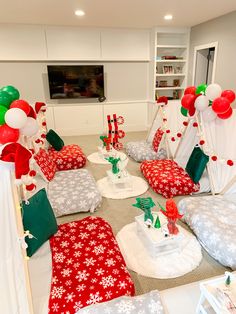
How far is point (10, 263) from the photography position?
4.18 feet

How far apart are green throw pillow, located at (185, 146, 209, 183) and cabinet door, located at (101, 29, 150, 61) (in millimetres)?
3828

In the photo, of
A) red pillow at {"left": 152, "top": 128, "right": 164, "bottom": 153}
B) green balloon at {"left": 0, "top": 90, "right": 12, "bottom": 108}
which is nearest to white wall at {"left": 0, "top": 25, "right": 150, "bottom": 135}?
red pillow at {"left": 152, "top": 128, "right": 164, "bottom": 153}

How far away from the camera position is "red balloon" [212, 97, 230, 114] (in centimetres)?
244

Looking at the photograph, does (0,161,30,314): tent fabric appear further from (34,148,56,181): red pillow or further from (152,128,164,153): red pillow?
(152,128,164,153): red pillow

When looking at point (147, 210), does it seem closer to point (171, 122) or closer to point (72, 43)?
point (171, 122)

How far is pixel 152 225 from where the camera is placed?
2.00 meters

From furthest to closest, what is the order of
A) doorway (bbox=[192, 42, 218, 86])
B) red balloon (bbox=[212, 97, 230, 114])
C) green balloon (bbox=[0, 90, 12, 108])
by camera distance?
doorway (bbox=[192, 42, 218, 86]) < red balloon (bbox=[212, 97, 230, 114]) < green balloon (bbox=[0, 90, 12, 108])

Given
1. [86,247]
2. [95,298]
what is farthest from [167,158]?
[95,298]

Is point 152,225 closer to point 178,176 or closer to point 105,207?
point 105,207

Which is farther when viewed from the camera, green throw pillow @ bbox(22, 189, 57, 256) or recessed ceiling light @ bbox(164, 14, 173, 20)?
recessed ceiling light @ bbox(164, 14, 173, 20)

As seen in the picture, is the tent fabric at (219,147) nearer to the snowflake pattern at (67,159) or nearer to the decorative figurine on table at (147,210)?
the decorative figurine on table at (147,210)

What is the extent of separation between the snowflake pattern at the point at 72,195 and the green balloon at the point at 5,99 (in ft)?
4.05

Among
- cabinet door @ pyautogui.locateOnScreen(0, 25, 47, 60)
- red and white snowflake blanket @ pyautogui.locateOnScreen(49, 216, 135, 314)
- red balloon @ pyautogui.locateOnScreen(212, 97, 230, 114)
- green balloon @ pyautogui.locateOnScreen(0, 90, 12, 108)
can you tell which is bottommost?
red and white snowflake blanket @ pyautogui.locateOnScreen(49, 216, 135, 314)

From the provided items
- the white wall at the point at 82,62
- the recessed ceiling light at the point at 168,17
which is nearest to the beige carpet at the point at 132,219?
the white wall at the point at 82,62
